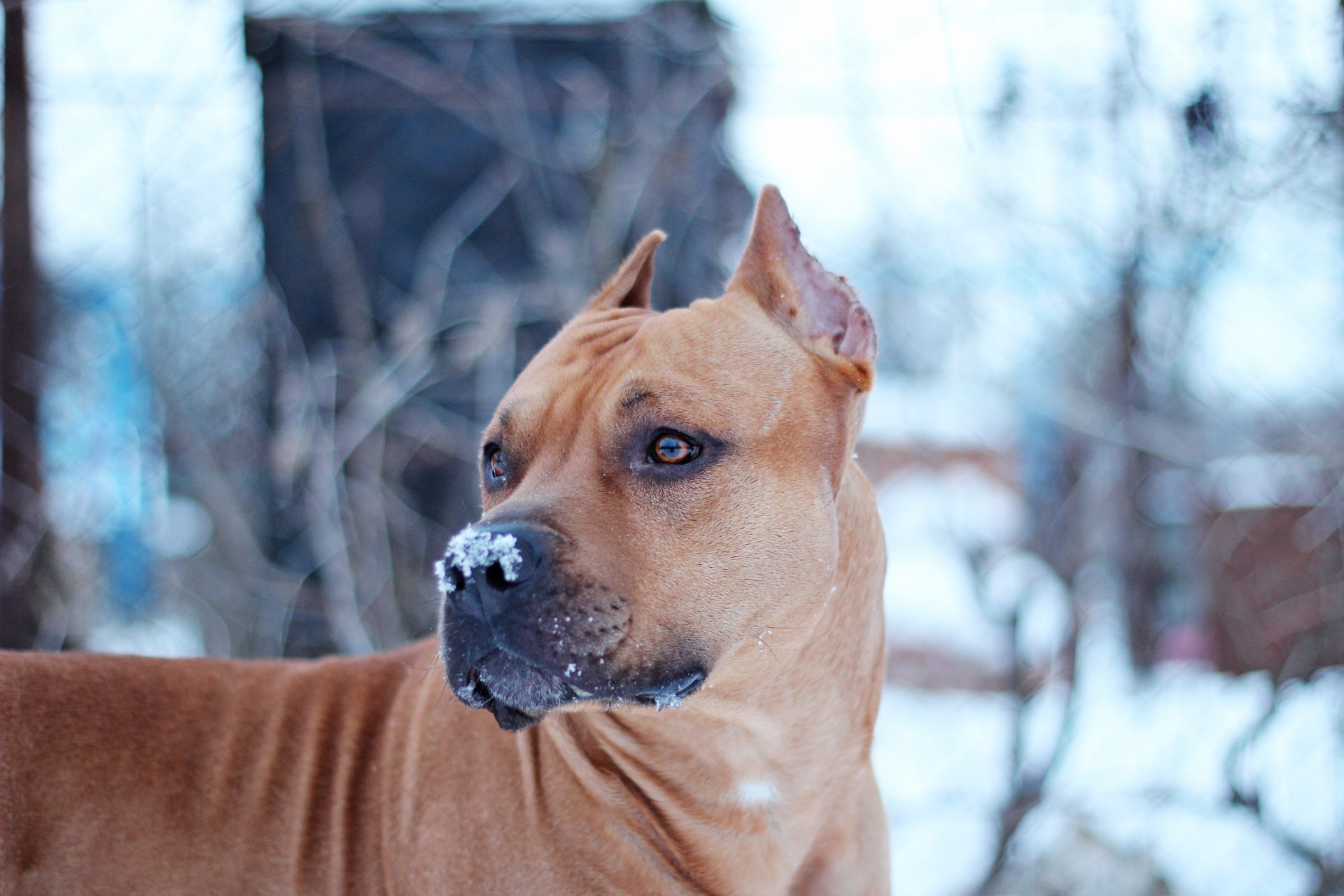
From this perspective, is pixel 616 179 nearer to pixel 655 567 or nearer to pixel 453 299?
pixel 453 299

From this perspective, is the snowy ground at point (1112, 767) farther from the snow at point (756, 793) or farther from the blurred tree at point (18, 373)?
the blurred tree at point (18, 373)

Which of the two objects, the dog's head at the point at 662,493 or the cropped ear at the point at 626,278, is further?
the cropped ear at the point at 626,278

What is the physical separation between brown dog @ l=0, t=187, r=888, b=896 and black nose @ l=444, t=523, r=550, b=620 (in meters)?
0.03

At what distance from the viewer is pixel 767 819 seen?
85.6 inches

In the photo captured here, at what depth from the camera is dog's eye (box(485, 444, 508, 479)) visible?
224cm

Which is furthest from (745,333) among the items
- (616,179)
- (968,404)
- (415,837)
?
(616,179)

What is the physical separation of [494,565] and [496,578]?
25mm

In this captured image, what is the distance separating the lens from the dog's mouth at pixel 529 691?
5.77 feet

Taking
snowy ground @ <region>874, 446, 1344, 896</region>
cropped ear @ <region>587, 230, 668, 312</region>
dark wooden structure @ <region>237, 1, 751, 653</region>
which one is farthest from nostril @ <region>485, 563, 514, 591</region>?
dark wooden structure @ <region>237, 1, 751, 653</region>

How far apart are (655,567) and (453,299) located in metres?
3.00

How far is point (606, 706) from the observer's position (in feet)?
6.01

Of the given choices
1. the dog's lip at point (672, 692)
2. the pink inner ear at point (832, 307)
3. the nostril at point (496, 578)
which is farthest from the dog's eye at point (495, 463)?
the pink inner ear at point (832, 307)

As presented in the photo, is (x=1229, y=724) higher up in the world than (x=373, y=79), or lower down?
lower down

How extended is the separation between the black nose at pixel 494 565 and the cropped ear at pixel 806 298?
0.85 m
